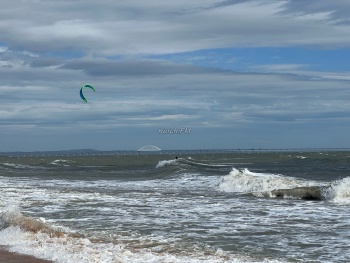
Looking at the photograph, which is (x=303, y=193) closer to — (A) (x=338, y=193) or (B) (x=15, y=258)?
(A) (x=338, y=193)

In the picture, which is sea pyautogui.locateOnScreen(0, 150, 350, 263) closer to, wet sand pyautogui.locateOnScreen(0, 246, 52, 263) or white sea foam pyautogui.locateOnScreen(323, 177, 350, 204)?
white sea foam pyautogui.locateOnScreen(323, 177, 350, 204)

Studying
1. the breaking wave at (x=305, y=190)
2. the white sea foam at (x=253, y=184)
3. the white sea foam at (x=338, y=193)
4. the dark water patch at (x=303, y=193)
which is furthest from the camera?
the white sea foam at (x=253, y=184)

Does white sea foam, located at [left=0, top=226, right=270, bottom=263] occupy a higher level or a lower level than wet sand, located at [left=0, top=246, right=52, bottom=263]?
higher

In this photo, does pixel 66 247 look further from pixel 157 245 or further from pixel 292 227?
pixel 292 227

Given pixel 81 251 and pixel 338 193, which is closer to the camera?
pixel 81 251

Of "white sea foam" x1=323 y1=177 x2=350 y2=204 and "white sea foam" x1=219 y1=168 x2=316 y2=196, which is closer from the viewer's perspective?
"white sea foam" x1=323 y1=177 x2=350 y2=204

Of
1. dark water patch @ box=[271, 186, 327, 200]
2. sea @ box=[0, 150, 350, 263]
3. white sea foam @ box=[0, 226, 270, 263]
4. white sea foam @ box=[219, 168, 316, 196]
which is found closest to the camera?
white sea foam @ box=[0, 226, 270, 263]

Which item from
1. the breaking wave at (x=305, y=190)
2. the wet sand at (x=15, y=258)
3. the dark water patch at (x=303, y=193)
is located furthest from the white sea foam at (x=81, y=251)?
the dark water patch at (x=303, y=193)

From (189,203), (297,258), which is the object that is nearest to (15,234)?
(297,258)

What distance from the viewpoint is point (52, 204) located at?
18.1 metres

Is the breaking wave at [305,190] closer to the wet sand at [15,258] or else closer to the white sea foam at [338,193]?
the white sea foam at [338,193]

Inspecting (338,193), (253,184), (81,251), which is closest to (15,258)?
(81,251)

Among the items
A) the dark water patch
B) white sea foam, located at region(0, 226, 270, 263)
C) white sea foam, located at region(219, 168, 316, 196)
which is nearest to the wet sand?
white sea foam, located at region(0, 226, 270, 263)

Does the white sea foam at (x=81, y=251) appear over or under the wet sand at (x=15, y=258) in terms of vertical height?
over
